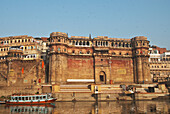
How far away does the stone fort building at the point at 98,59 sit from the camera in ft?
194

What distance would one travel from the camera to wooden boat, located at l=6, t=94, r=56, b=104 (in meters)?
42.9

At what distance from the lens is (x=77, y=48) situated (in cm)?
6400

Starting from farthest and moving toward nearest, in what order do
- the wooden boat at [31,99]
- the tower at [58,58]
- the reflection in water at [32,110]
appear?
the tower at [58,58]
the wooden boat at [31,99]
the reflection in water at [32,110]

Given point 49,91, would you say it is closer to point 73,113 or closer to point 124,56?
point 73,113

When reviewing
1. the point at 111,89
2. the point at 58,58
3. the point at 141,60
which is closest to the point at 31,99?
the point at 58,58

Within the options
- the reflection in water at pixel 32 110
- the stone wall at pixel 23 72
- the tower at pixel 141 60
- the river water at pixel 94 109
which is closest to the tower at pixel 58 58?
the stone wall at pixel 23 72

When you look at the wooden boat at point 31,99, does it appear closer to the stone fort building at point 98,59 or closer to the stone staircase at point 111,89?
the stone fort building at point 98,59

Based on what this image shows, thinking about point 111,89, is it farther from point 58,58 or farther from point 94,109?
point 94,109

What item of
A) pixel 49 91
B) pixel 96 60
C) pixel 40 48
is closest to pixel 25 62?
pixel 40 48

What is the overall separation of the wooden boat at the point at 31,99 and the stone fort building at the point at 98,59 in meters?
13.5

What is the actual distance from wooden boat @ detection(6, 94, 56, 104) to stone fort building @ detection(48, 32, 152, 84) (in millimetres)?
13491

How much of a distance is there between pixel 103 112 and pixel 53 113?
738cm

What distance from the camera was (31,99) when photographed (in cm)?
4312

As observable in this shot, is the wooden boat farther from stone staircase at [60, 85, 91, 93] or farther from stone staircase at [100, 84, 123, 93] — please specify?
stone staircase at [100, 84, 123, 93]
